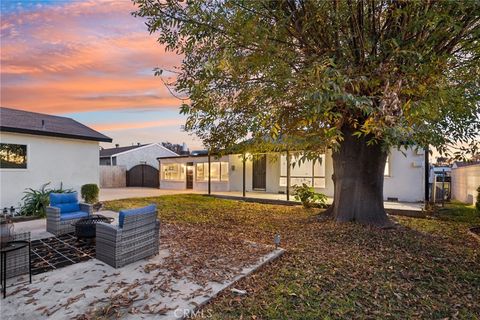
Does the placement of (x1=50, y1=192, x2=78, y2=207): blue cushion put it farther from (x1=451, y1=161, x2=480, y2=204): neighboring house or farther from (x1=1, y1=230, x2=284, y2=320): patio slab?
(x1=451, y1=161, x2=480, y2=204): neighboring house

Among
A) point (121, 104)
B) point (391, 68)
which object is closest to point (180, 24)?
point (391, 68)

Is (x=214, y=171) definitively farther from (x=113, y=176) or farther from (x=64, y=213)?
(x=64, y=213)

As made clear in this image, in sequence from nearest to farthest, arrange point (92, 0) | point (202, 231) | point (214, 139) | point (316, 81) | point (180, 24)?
point (316, 81) < point (180, 24) < point (92, 0) < point (202, 231) < point (214, 139)

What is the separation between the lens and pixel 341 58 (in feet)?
18.2

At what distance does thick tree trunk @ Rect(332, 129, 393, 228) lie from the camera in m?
7.37

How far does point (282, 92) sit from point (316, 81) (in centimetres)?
132

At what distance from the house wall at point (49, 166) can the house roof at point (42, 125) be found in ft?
0.92

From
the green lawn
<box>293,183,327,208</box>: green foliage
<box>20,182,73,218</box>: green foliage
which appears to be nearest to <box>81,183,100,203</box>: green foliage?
<box>20,182,73,218</box>: green foliage

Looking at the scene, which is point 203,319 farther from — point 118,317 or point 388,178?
point 388,178

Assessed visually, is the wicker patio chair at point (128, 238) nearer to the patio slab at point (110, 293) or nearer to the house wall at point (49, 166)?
the patio slab at point (110, 293)

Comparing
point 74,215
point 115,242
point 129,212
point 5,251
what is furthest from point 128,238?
point 74,215

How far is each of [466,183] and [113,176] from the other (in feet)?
79.2

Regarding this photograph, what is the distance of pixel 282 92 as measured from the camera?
5441mm

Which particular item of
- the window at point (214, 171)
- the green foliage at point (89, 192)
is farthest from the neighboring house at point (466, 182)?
the green foliage at point (89, 192)
